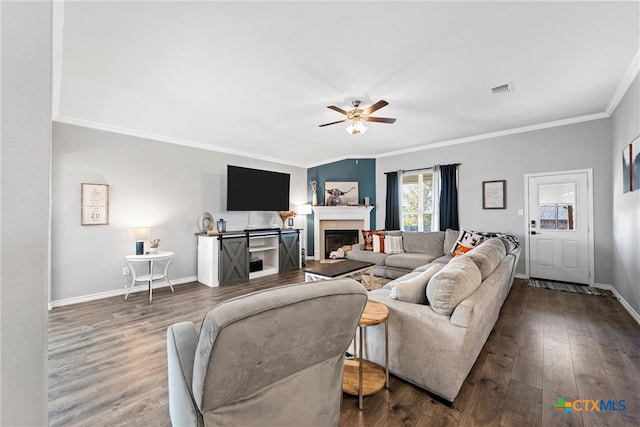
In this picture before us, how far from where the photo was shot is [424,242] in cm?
494

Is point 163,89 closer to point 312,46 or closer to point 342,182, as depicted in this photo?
point 312,46

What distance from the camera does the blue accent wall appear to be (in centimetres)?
647

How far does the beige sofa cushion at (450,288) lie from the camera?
1695 mm

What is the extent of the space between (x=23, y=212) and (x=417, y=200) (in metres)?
5.98

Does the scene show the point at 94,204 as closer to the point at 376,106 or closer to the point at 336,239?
the point at 376,106

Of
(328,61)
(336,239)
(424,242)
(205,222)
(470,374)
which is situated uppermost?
(328,61)

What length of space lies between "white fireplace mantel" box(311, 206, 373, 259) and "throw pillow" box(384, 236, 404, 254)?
1.35 m

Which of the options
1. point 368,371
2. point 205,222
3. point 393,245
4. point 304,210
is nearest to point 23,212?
point 368,371

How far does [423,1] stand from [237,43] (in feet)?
4.95

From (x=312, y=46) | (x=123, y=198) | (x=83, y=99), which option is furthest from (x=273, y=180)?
(x=312, y=46)

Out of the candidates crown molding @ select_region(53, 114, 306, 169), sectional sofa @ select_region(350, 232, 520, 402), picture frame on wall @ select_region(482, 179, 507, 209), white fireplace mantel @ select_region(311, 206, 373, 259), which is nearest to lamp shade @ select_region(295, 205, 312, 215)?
white fireplace mantel @ select_region(311, 206, 373, 259)

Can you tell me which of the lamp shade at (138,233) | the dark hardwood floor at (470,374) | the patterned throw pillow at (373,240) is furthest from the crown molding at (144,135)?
the patterned throw pillow at (373,240)

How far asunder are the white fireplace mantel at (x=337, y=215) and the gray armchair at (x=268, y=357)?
17.0 ft

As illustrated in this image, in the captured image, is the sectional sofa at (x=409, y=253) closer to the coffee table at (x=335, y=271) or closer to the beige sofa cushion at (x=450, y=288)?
the coffee table at (x=335, y=271)
